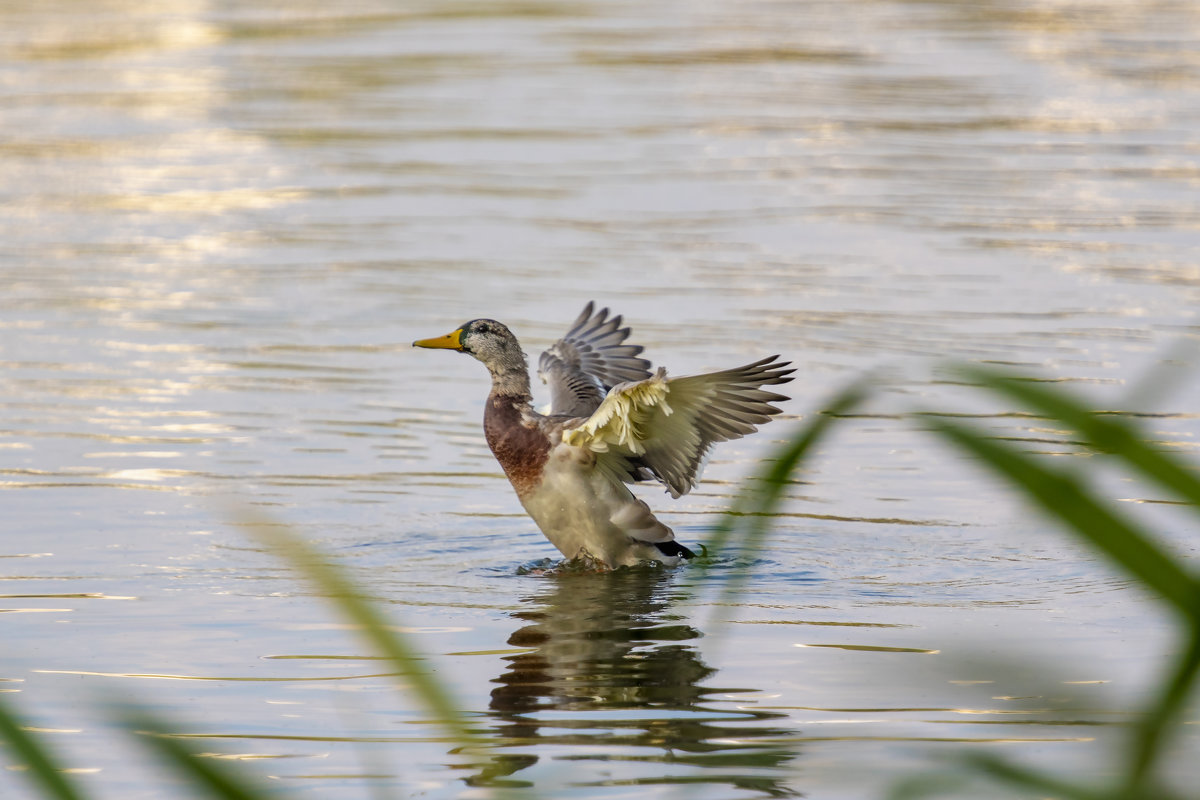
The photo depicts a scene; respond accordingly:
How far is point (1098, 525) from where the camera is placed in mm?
1112

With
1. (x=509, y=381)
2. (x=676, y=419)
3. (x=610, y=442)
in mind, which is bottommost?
(x=610, y=442)

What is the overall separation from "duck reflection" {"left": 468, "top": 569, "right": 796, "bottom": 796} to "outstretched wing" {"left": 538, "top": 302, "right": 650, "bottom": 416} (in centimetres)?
170

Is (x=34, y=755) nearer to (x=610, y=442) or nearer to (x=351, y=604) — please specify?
(x=351, y=604)

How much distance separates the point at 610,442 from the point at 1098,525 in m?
6.41

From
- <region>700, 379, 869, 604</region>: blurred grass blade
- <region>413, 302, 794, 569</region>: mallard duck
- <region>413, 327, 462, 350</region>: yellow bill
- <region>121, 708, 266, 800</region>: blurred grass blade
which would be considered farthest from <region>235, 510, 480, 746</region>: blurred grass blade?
<region>413, 327, 462, 350</region>: yellow bill

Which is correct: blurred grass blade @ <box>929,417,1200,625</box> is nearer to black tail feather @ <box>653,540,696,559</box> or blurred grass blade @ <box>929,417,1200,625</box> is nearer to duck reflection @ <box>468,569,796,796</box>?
duck reflection @ <box>468,569,796,796</box>

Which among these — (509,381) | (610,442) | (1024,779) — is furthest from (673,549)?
(1024,779)

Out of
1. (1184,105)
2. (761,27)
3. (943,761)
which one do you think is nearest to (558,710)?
(943,761)

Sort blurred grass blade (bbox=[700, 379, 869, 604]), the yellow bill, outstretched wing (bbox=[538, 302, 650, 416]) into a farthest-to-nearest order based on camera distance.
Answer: outstretched wing (bbox=[538, 302, 650, 416]), the yellow bill, blurred grass blade (bbox=[700, 379, 869, 604])

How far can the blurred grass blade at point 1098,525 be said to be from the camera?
3.63 ft

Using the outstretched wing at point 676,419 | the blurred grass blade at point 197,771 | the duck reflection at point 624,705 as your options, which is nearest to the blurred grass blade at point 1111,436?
the blurred grass blade at point 197,771

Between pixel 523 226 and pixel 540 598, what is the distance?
8.28 meters

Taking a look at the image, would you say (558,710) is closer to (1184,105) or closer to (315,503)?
(315,503)

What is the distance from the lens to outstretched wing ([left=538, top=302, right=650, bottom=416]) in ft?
28.7
